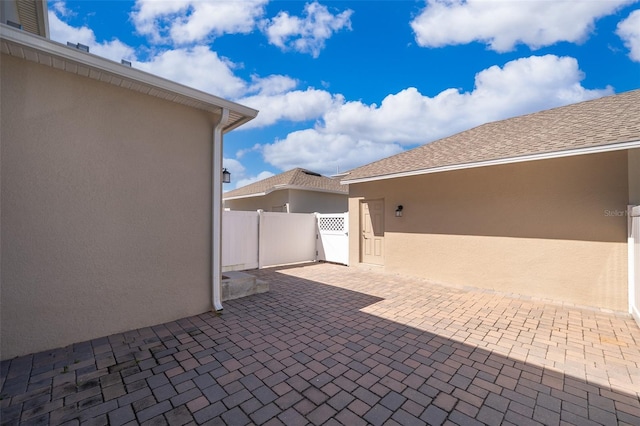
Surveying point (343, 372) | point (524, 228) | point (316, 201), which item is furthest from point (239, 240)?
point (524, 228)

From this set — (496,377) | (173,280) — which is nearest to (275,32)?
(173,280)

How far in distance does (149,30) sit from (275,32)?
337cm

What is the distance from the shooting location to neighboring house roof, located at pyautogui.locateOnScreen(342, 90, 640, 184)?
4.63 meters

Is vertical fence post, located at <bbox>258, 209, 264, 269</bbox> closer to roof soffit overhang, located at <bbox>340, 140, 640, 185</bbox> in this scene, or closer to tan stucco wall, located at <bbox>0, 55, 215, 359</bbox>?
roof soffit overhang, located at <bbox>340, 140, 640, 185</bbox>

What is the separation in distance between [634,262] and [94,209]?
8.14m

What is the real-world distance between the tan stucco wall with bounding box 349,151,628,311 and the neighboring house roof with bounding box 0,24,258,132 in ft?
16.7

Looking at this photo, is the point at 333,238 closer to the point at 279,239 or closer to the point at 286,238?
the point at 286,238

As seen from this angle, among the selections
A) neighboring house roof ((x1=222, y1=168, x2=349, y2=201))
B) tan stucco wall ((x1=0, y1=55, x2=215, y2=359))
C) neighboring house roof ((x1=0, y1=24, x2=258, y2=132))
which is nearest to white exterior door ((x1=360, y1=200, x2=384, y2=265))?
neighboring house roof ((x1=222, y1=168, x2=349, y2=201))

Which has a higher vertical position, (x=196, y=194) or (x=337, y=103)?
(x=337, y=103)

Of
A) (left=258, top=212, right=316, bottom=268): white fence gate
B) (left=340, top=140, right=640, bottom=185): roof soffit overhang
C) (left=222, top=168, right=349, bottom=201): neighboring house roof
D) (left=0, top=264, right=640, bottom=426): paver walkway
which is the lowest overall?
(left=0, top=264, right=640, bottom=426): paver walkway

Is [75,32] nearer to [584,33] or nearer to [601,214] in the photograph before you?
[601,214]

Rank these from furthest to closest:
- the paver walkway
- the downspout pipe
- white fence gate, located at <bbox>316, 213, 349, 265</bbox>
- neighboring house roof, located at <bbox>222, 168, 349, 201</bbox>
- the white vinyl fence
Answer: neighboring house roof, located at <bbox>222, 168, 349, 201</bbox>, white fence gate, located at <bbox>316, 213, 349, 265</bbox>, the white vinyl fence, the downspout pipe, the paver walkway

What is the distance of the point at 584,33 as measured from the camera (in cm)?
690

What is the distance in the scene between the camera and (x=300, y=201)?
12.3m
